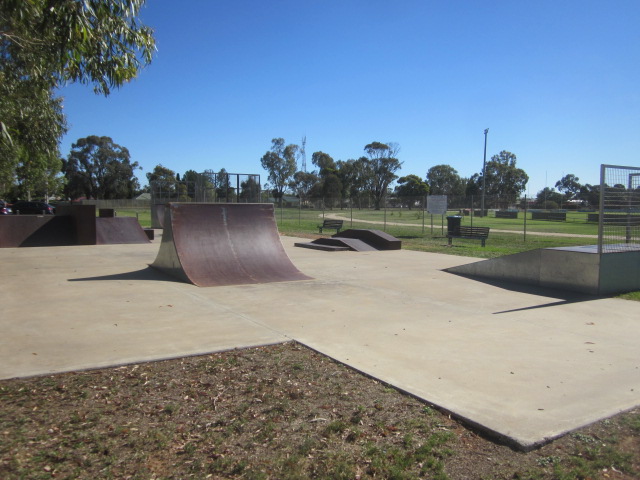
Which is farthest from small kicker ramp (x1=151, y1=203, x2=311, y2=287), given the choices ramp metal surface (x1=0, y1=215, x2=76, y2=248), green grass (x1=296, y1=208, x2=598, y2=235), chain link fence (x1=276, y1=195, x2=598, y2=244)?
green grass (x1=296, y1=208, x2=598, y2=235)

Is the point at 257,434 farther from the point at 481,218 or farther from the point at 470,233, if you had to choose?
the point at 481,218

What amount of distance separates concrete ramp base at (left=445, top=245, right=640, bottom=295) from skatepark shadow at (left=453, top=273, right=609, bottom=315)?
0.12m

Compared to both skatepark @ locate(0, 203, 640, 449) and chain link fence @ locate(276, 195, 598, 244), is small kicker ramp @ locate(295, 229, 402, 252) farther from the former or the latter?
skatepark @ locate(0, 203, 640, 449)

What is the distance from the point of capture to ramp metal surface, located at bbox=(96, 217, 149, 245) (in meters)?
18.9

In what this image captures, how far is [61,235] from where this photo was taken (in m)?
18.8

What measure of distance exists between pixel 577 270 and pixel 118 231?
16.1 m

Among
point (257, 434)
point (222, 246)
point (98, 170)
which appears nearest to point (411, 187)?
point (98, 170)

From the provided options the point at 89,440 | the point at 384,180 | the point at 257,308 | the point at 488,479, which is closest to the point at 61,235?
the point at 257,308

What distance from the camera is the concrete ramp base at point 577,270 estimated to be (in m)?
9.06

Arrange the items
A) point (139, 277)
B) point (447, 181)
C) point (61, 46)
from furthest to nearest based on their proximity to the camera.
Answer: point (447, 181)
point (139, 277)
point (61, 46)

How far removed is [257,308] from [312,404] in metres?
3.75

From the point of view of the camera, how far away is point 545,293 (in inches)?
367

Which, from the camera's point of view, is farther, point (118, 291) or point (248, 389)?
point (118, 291)

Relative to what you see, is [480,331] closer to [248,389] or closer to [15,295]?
[248,389]
